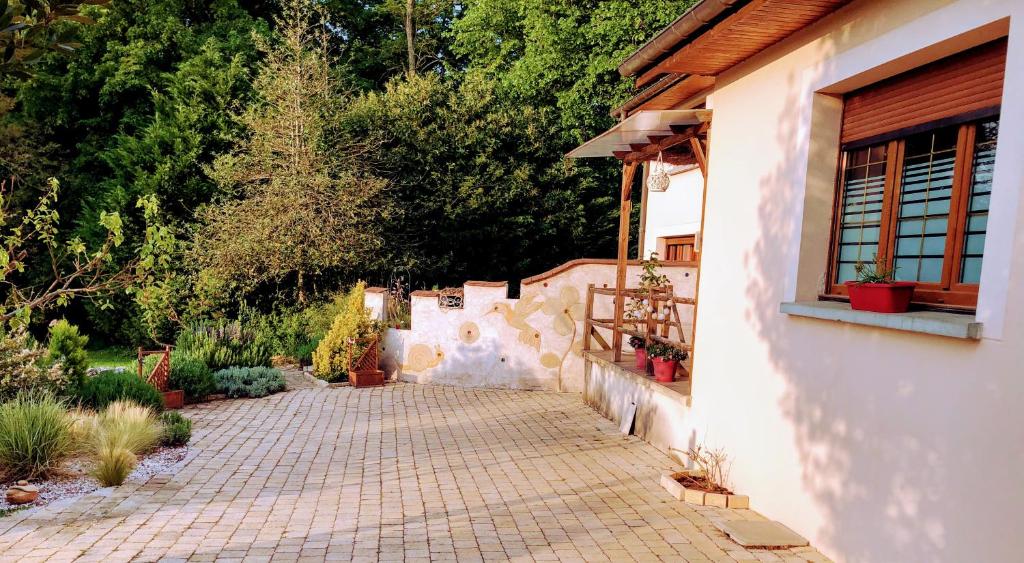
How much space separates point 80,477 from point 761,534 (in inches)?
225

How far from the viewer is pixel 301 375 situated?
12500 mm

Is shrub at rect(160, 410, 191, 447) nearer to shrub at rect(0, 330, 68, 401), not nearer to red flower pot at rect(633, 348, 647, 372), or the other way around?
shrub at rect(0, 330, 68, 401)

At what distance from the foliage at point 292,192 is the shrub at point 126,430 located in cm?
815

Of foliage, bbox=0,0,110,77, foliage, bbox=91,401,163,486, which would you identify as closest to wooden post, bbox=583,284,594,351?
foliage, bbox=91,401,163,486

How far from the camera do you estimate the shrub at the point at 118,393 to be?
810cm

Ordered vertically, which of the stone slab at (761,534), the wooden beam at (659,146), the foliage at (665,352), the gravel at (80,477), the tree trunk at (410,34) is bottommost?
the gravel at (80,477)

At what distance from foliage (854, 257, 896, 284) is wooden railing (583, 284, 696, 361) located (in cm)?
238

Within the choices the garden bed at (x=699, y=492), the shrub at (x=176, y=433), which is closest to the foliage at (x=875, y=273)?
the garden bed at (x=699, y=492)

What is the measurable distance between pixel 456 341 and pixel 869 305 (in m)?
8.42

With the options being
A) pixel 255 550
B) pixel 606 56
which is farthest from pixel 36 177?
pixel 255 550

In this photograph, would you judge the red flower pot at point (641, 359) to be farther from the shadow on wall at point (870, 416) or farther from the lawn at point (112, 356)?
the lawn at point (112, 356)

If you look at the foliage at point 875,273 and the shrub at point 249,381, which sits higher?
the foliage at point 875,273

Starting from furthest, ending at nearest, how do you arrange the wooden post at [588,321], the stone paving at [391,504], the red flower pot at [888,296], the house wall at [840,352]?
the wooden post at [588,321] → the stone paving at [391,504] → the red flower pot at [888,296] → the house wall at [840,352]

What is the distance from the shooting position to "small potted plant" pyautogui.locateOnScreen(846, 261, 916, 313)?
3979mm
